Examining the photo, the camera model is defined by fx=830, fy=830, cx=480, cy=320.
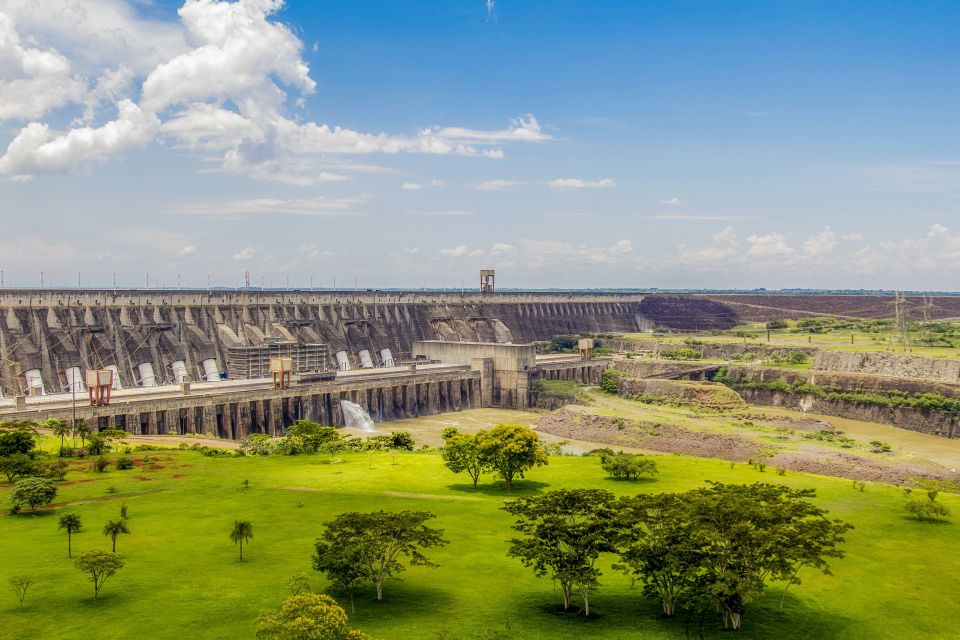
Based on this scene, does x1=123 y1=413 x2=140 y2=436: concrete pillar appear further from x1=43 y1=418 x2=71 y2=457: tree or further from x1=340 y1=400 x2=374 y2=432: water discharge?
x1=340 y1=400 x2=374 y2=432: water discharge

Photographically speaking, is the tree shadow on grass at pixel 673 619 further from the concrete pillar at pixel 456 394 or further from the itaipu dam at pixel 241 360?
the concrete pillar at pixel 456 394

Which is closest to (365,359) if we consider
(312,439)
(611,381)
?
(611,381)

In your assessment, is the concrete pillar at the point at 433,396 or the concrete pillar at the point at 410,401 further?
the concrete pillar at the point at 433,396

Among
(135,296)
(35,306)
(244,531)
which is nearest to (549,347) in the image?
(135,296)

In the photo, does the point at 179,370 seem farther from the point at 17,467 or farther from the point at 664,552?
the point at 664,552

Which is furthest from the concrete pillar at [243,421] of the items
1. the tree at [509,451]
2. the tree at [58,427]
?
the tree at [509,451]

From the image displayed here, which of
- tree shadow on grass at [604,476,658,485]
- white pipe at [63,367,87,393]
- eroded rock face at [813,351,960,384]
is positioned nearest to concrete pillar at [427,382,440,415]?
white pipe at [63,367,87,393]

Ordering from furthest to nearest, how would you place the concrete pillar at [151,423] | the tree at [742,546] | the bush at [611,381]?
1. the bush at [611,381]
2. the concrete pillar at [151,423]
3. the tree at [742,546]
